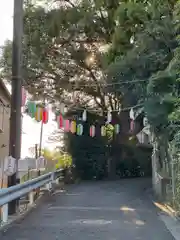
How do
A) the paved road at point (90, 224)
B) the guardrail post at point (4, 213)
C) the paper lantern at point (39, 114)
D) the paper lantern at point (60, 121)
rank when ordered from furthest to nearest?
the paper lantern at point (60, 121) < the paper lantern at point (39, 114) < the guardrail post at point (4, 213) < the paved road at point (90, 224)

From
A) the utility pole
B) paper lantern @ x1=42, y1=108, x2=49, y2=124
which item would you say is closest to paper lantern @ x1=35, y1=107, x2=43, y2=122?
paper lantern @ x1=42, y1=108, x2=49, y2=124

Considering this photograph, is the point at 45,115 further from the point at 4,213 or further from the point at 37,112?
the point at 4,213

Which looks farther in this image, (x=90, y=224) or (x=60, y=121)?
(x=60, y=121)

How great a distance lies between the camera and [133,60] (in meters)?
14.4

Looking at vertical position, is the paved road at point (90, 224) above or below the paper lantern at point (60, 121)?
below

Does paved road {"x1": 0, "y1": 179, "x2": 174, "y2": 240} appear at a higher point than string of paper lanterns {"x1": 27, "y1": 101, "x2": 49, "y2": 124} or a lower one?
lower

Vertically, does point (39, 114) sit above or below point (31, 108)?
below

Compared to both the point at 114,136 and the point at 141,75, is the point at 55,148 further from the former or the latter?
the point at 141,75

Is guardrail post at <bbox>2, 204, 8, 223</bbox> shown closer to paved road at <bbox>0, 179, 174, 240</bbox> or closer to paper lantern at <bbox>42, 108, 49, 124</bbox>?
paved road at <bbox>0, 179, 174, 240</bbox>

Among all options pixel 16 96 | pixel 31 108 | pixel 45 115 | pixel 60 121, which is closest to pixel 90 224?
pixel 16 96

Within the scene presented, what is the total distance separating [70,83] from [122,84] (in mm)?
12075

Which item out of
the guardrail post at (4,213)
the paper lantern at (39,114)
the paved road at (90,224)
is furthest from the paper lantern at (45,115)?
the guardrail post at (4,213)

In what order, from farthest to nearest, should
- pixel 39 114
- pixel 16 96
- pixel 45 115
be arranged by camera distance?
pixel 45 115, pixel 39 114, pixel 16 96

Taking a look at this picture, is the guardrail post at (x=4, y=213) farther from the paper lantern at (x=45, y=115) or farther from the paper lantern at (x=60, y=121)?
the paper lantern at (x=60, y=121)
